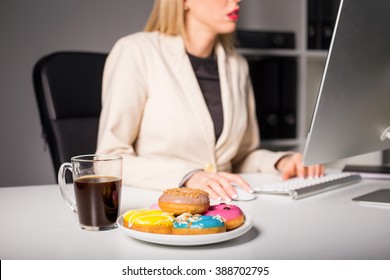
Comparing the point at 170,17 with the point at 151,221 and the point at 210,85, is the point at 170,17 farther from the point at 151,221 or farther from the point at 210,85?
the point at 151,221

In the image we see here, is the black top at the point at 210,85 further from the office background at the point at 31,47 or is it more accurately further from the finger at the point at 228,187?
the office background at the point at 31,47

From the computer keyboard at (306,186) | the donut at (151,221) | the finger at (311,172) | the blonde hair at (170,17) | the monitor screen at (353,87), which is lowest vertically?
the finger at (311,172)

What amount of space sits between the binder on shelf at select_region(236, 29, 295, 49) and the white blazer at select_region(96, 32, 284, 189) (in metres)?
0.61

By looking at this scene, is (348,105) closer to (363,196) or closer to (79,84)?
(363,196)

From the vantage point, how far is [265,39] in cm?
225

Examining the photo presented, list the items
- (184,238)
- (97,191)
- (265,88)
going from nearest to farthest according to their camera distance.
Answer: (184,238) < (97,191) < (265,88)

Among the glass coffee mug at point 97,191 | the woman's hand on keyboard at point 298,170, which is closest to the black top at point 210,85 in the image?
the woman's hand on keyboard at point 298,170

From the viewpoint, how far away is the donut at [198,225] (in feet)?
2.19

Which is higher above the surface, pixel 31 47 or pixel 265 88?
pixel 31 47

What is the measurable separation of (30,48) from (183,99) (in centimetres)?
111

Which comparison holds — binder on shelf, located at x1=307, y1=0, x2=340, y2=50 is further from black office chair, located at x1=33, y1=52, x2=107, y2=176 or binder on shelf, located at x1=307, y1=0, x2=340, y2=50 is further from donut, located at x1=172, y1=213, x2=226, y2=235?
donut, located at x1=172, y1=213, x2=226, y2=235

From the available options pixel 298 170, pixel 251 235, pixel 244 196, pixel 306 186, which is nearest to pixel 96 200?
pixel 251 235

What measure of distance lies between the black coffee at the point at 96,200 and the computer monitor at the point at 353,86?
0.39 metres

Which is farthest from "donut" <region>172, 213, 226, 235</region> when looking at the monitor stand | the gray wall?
the gray wall
